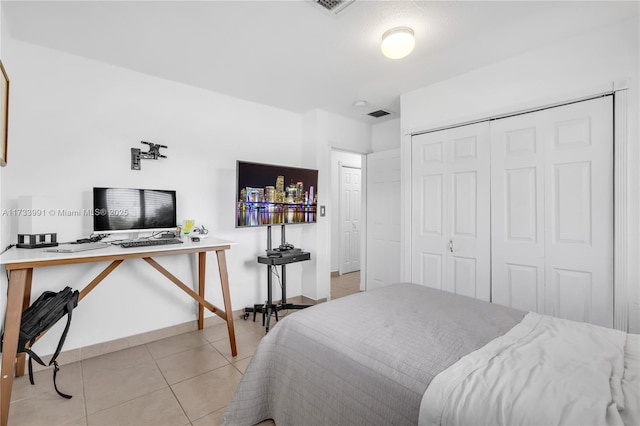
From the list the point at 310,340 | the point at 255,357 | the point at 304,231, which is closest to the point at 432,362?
the point at 310,340

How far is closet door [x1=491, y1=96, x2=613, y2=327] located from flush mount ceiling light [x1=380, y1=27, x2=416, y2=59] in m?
1.20

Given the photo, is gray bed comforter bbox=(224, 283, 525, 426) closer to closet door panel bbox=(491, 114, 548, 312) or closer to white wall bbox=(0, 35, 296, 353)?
closet door panel bbox=(491, 114, 548, 312)

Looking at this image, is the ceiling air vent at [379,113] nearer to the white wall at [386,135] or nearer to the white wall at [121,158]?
the white wall at [386,135]

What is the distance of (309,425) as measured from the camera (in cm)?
132

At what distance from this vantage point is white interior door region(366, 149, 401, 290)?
4.07m

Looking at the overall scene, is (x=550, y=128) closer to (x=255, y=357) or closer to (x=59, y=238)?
(x=255, y=357)

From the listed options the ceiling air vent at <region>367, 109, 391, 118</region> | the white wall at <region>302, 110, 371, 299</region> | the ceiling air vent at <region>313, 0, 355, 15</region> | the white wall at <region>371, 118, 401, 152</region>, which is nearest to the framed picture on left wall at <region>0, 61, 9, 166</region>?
the ceiling air vent at <region>313, 0, 355, 15</region>

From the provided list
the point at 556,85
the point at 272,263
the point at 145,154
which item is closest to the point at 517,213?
the point at 556,85

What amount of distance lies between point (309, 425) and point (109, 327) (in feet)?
7.37

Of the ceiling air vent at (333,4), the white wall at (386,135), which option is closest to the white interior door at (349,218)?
the white wall at (386,135)

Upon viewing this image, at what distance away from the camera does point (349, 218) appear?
598cm

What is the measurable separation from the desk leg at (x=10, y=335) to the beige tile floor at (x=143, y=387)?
20 cm

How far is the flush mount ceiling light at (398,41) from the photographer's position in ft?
6.90

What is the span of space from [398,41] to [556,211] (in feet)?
5.98
